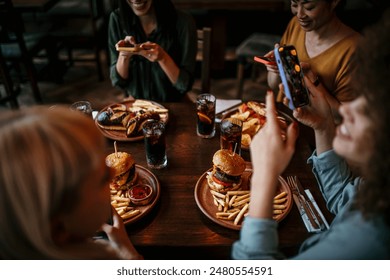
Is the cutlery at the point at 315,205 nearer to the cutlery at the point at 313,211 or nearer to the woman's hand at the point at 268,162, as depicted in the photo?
the cutlery at the point at 313,211

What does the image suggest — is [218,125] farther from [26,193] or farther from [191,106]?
[26,193]

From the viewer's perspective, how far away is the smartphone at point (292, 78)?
1.42m

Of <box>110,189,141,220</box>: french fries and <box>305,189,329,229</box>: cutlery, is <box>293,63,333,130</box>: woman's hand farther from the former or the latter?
<box>110,189,141,220</box>: french fries

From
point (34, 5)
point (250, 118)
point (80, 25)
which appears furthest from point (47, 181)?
point (80, 25)

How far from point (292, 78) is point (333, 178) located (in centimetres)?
46

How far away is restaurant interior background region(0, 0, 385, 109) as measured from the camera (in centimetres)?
386

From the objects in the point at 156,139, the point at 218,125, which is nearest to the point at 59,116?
the point at 156,139

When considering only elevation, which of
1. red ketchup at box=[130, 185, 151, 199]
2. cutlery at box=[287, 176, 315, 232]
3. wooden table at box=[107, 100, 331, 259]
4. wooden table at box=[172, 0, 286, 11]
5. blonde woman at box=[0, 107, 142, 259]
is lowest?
wooden table at box=[172, 0, 286, 11]

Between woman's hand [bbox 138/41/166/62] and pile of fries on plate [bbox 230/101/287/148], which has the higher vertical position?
woman's hand [bbox 138/41/166/62]

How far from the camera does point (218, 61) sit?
13.7ft

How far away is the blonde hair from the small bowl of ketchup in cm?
55

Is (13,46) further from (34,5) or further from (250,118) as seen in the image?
(250,118)

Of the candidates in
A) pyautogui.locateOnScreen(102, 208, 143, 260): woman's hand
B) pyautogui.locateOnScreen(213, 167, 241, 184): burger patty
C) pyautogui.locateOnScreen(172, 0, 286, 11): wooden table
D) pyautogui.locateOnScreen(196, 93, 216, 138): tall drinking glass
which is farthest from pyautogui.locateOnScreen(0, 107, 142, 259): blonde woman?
pyautogui.locateOnScreen(172, 0, 286, 11): wooden table
